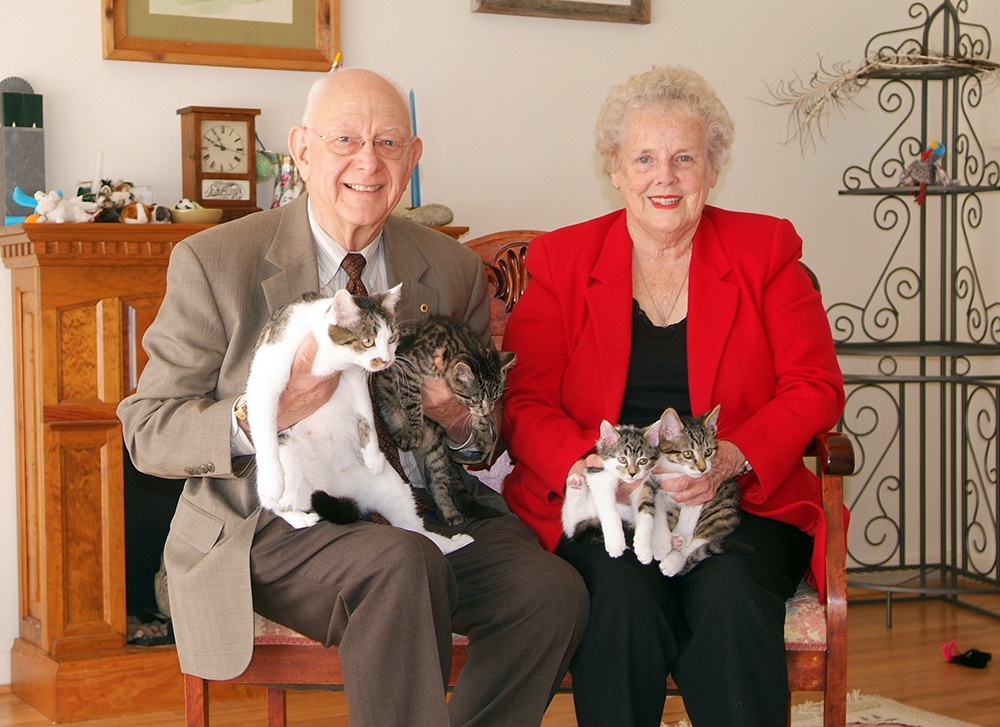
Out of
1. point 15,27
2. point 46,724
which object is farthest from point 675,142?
point 46,724

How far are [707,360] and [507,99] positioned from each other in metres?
1.66

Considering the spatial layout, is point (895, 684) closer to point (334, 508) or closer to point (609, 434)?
point (609, 434)

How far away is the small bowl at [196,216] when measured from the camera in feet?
9.71

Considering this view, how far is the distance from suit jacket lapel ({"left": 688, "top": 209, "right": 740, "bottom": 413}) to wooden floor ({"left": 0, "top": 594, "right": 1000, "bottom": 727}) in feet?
3.89

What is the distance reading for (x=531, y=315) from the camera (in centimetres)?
235

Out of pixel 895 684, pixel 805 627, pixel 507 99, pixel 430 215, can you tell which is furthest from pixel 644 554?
pixel 507 99

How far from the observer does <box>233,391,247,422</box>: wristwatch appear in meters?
1.90

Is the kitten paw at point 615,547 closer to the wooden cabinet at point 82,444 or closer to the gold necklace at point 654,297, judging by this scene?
the gold necklace at point 654,297

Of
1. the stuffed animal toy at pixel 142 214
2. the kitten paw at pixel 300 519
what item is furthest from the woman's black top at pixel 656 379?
the stuffed animal toy at pixel 142 214

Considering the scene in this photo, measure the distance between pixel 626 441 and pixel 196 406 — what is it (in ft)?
2.47

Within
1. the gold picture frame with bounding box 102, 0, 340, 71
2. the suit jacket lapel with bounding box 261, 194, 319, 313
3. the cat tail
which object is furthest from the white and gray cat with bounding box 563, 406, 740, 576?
the gold picture frame with bounding box 102, 0, 340, 71

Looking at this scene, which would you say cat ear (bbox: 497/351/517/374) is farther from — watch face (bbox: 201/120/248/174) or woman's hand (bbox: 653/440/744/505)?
watch face (bbox: 201/120/248/174)

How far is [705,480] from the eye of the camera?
6.93 feet

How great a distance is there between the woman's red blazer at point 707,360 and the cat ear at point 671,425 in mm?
138
